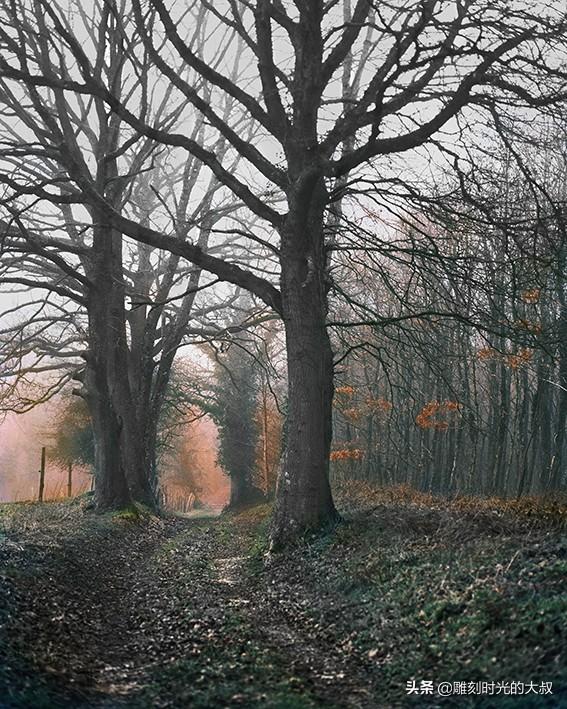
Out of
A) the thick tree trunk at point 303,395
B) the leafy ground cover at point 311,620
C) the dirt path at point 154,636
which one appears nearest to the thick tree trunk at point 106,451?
the dirt path at point 154,636

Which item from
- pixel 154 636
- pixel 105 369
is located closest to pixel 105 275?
pixel 105 369

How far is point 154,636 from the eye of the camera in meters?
7.19

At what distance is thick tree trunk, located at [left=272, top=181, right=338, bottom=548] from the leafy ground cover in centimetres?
60

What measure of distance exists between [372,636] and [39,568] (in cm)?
424

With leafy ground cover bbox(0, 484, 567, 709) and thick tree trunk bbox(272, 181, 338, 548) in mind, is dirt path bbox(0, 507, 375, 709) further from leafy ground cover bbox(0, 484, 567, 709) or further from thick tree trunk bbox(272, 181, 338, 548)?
thick tree trunk bbox(272, 181, 338, 548)

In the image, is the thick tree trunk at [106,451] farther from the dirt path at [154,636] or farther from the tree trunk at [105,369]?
the dirt path at [154,636]

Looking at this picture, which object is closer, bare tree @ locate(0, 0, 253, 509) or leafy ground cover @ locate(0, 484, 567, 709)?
leafy ground cover @ locate(0, 484, 567, 709)

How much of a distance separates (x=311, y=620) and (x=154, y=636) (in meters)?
1.61

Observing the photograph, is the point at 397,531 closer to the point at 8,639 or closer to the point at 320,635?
the point at 320,635

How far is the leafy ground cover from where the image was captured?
17.2 ft

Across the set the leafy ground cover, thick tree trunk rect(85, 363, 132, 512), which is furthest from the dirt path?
thick tree trunk rect(85, 363, 132, 512)

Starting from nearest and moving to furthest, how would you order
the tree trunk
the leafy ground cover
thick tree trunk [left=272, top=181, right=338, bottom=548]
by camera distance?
the leafy ground cover < thick tree trunk [left=272, top=181, right=338, bottom=548] < the tree trunk

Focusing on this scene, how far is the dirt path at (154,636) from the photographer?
5.27 metres

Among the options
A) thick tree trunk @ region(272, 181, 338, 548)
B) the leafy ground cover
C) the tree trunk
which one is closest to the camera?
the leafy ground cover
